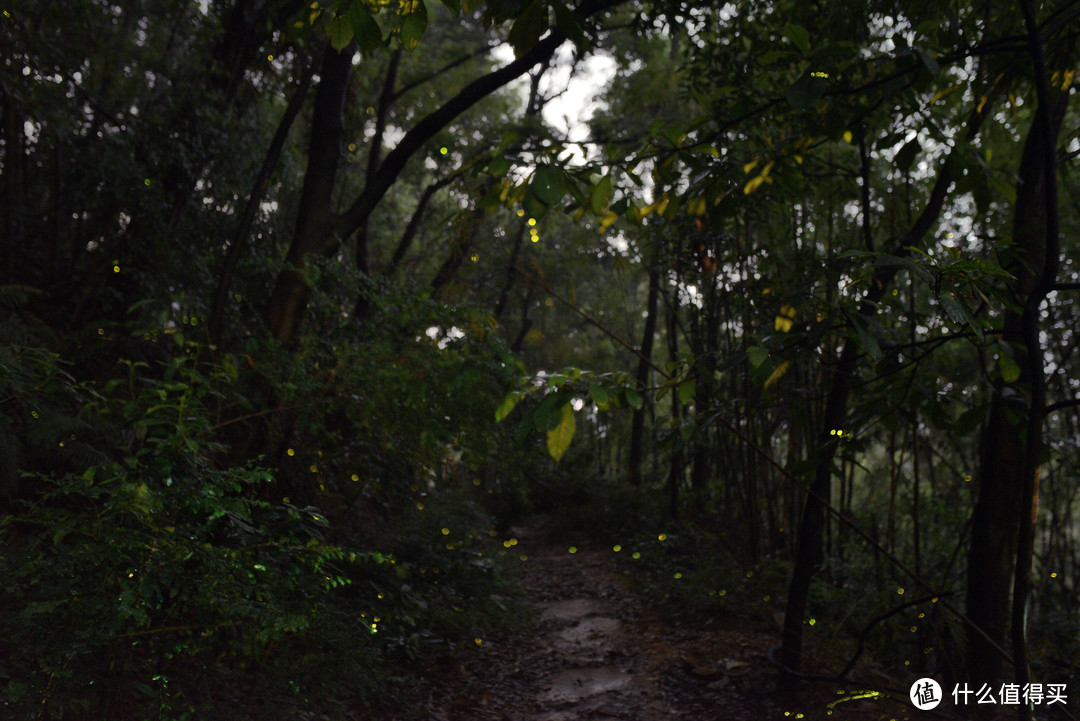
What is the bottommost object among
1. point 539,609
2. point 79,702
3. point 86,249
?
point 539,609

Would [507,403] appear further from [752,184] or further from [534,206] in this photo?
[752,184]

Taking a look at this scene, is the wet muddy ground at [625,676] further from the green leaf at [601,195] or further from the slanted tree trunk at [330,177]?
the green leaf at [601,195]

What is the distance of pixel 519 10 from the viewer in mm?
1403

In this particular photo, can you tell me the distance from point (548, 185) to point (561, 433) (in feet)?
1.63

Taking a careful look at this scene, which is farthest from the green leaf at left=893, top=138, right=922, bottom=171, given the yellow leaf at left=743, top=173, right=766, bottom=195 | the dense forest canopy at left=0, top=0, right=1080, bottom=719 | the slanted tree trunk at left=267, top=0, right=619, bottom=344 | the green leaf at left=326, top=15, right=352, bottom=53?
the slanted tree trunk at left=267, top=0, right=619, bottom=344

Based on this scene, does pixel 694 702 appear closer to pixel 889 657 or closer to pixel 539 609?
pixel 889 657

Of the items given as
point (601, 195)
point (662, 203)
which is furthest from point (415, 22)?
point (662, 203)

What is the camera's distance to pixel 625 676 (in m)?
4.14

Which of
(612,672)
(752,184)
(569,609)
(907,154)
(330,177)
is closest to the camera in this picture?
(907,154)

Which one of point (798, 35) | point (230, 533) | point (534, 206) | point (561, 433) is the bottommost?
point (230, 533)

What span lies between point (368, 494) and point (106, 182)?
326 cm

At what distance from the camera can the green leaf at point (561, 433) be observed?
1.32m

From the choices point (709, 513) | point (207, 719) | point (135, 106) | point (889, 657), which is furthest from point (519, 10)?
point (709, 513)

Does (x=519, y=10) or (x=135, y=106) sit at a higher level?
(x=135, y=106)
